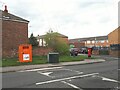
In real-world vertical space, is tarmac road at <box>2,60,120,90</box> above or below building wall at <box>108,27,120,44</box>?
below

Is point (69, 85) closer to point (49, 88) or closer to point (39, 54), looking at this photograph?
point (49, 88)

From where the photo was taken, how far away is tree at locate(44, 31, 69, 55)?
3397 centimetres

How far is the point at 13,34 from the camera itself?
29.8 metres

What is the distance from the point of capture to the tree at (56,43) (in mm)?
33969

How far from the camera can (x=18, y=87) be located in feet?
30.8

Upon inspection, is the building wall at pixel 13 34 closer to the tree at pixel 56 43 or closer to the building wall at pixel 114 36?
the tree at pixel 56 43

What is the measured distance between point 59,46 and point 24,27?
652cm

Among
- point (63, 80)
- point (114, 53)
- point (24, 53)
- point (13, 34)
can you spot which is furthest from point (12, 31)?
point (114, 53)

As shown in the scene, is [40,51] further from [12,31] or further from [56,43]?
[56,43]

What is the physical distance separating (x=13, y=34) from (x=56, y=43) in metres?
7.61

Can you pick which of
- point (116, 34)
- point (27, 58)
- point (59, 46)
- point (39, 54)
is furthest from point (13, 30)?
point (116, 34)

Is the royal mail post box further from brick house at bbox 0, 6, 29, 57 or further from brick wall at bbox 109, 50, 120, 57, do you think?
brick wall at bbox 109, 50, 120, 57

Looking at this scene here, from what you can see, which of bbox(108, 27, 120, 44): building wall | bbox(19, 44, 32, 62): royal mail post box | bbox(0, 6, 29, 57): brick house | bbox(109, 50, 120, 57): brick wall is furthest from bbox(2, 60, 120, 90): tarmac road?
bbox(108, 27, 120, 44): building wall

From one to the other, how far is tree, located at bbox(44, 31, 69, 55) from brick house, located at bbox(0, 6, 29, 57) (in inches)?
197
